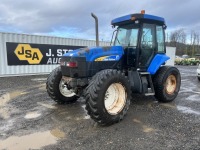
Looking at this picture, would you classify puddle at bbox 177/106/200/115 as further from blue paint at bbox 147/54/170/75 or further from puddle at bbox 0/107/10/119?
puddle at bbox 0/107/10/119

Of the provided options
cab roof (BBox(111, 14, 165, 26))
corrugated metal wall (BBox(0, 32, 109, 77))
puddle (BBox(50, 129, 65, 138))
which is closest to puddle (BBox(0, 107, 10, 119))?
puddle (BBox(50, 129, 65, 138))

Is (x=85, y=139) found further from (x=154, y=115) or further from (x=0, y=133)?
(x=154, y=115)

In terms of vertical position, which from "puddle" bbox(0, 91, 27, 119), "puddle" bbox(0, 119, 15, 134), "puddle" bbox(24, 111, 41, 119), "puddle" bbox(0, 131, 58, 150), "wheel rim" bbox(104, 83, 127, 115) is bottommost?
"puddle" bbox(0, 131, 58, 150)

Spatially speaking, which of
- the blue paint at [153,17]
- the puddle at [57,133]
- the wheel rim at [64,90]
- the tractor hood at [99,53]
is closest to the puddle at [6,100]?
the wheel rim at [64,90]

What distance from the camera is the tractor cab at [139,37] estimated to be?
661 centimetres

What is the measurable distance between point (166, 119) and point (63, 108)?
289cm

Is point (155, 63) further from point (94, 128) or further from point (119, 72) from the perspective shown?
point (94, 128)

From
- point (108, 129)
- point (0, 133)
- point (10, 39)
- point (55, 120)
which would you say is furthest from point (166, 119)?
point (10, 39)

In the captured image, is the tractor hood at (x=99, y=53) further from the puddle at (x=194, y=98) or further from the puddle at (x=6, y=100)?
the puddle at (x=194, y=98)

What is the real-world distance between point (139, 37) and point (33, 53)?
10095 millimetres

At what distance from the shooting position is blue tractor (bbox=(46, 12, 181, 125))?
16.8 ft

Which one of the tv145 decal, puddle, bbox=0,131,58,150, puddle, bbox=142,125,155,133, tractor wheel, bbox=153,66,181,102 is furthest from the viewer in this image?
the tv145 decal

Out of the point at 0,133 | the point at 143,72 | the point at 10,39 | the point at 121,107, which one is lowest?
the point at 0,133

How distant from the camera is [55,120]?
5.70m
